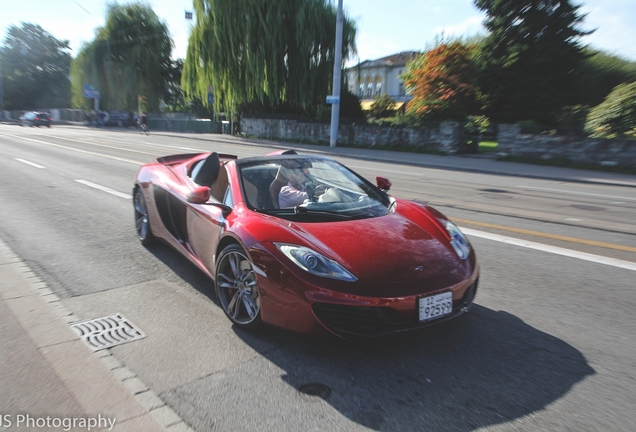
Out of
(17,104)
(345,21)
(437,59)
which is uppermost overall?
(345,21)

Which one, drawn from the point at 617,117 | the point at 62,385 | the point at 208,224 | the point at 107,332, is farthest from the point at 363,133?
the point at 62,385

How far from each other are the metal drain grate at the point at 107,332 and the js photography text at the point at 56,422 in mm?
836

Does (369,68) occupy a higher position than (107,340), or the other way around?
(369,68)

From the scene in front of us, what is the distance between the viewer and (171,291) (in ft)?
15.7

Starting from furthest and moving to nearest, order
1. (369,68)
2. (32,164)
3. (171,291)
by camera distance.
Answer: (369,68) → (32,164) → (171,291)

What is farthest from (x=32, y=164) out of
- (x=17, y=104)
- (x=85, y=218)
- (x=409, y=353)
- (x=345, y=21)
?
(x=17, y=104)

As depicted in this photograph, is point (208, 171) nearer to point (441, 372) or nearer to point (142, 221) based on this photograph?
point (142, 221)

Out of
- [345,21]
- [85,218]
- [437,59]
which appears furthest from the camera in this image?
[345,21]

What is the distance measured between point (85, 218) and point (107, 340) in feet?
16.2

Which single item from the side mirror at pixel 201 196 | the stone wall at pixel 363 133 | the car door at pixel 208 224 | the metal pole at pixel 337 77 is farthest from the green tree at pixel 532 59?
the side mirror at pixel 201 196

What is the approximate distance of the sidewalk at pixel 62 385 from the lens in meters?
2.75

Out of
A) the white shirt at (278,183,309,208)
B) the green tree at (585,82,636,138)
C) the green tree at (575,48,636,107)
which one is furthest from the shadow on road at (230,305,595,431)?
the green tree at (575,48,636,107)

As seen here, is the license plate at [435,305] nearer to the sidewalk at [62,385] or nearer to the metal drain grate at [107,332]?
the sidewalk at [62,385]

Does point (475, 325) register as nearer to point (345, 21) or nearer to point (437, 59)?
point (437, 59)
